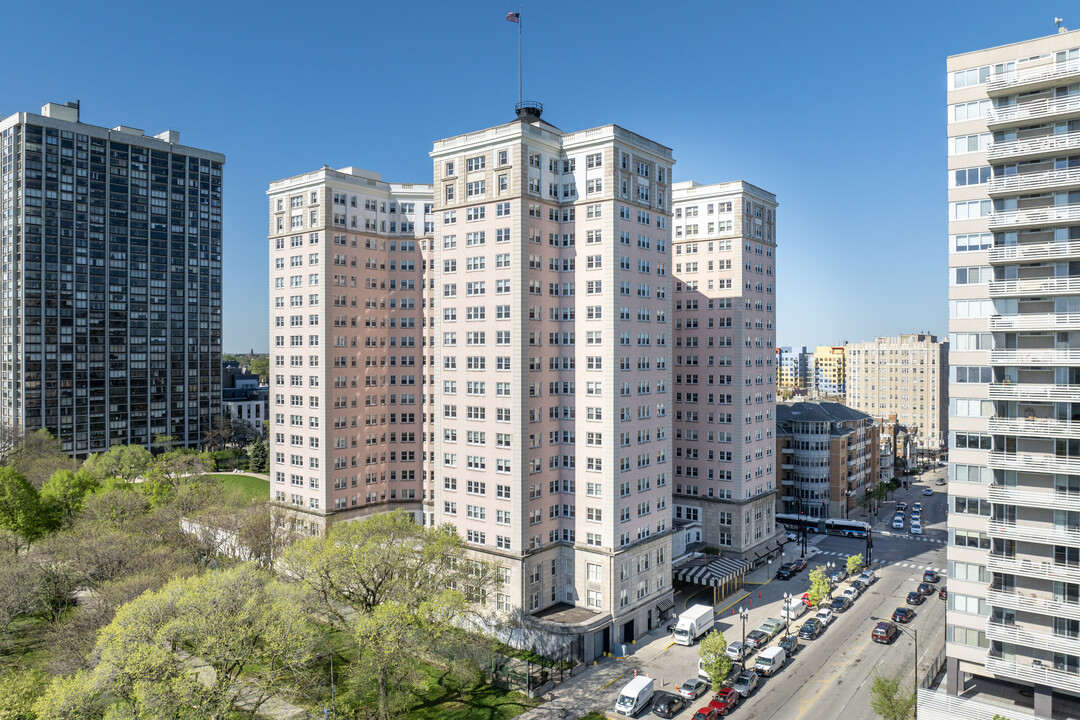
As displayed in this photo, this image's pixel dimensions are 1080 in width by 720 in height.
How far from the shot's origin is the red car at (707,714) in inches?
2007

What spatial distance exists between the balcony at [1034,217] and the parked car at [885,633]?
4060cm

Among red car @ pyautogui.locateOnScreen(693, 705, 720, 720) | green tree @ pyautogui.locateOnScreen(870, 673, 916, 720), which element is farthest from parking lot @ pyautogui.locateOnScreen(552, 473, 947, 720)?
green tree @ pyautogui.locateOnScreen(870, 673, 916, 720)

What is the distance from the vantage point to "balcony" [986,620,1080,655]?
1801 inches

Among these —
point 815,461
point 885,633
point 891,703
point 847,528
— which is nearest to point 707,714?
point 891,703

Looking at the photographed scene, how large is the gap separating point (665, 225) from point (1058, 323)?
3785cm

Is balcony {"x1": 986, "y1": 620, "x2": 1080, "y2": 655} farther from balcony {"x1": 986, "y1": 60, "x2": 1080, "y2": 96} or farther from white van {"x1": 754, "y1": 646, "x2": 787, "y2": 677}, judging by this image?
balcony {"x1": 986, "y1": 60, "x2": 1080, "y2": 96}

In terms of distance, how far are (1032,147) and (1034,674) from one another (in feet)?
123

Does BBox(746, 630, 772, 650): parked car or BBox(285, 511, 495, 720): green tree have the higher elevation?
BBox(285, 511, 495, 720): green tree

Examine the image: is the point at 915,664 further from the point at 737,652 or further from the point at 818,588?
the point at 818,588

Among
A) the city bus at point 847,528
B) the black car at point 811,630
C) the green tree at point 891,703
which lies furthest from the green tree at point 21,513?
the city bus at point 847,528

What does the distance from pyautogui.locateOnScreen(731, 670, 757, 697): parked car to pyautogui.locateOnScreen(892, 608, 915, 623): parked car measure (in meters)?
23.8

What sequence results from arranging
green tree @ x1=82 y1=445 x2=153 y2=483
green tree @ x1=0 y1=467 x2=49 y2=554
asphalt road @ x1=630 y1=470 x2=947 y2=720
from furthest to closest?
green tree @ x1=82 y1=445 x2=153 y2=483
green tree @ x1=0 y1=467 x2=49 y2=554
asphalt road @ x1=630 y1=470 x2=947 y2=720

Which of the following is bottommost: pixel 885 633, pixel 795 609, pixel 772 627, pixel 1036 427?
pixel 795 609

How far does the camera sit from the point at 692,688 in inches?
2176
